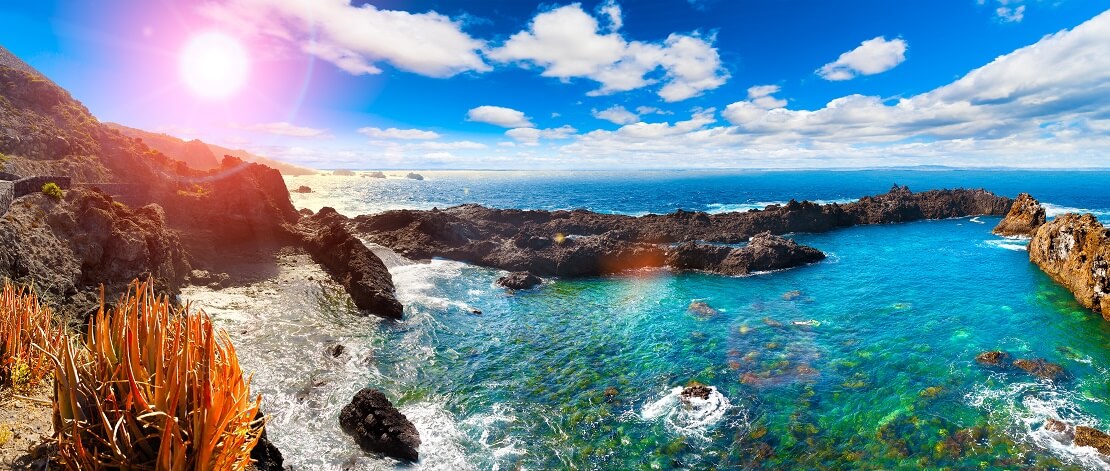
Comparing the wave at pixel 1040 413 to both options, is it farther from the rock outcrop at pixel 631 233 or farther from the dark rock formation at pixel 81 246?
the dark rock formation at pixel 81 246

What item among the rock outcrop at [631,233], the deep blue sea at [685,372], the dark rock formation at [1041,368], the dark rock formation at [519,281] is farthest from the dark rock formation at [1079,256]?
the dark rock formation at [519,281]

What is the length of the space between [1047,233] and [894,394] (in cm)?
3878

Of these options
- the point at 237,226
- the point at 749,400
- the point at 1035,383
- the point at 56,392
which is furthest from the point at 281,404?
the point at 1035,383

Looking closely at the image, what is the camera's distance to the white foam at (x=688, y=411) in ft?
56.2

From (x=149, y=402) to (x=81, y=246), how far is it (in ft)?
80.0

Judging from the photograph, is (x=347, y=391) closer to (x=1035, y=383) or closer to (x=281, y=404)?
(x=281, y=404)

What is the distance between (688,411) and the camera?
18.2 m

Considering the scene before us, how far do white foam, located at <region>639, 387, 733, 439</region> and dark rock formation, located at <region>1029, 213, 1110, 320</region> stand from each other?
29201 mm

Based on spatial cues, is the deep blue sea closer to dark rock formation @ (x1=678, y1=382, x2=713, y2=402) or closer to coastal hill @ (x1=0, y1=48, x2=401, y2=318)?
dark rock formation @ (x1=678, y1=382, x2=713, y2=402)

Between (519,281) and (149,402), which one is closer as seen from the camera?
(149,402)

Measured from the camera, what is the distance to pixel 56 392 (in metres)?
5.33

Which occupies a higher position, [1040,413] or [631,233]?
[631,233]

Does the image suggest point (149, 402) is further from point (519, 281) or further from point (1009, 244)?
point (1009, 244)

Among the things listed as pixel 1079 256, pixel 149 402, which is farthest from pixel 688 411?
pixel 1079 256
